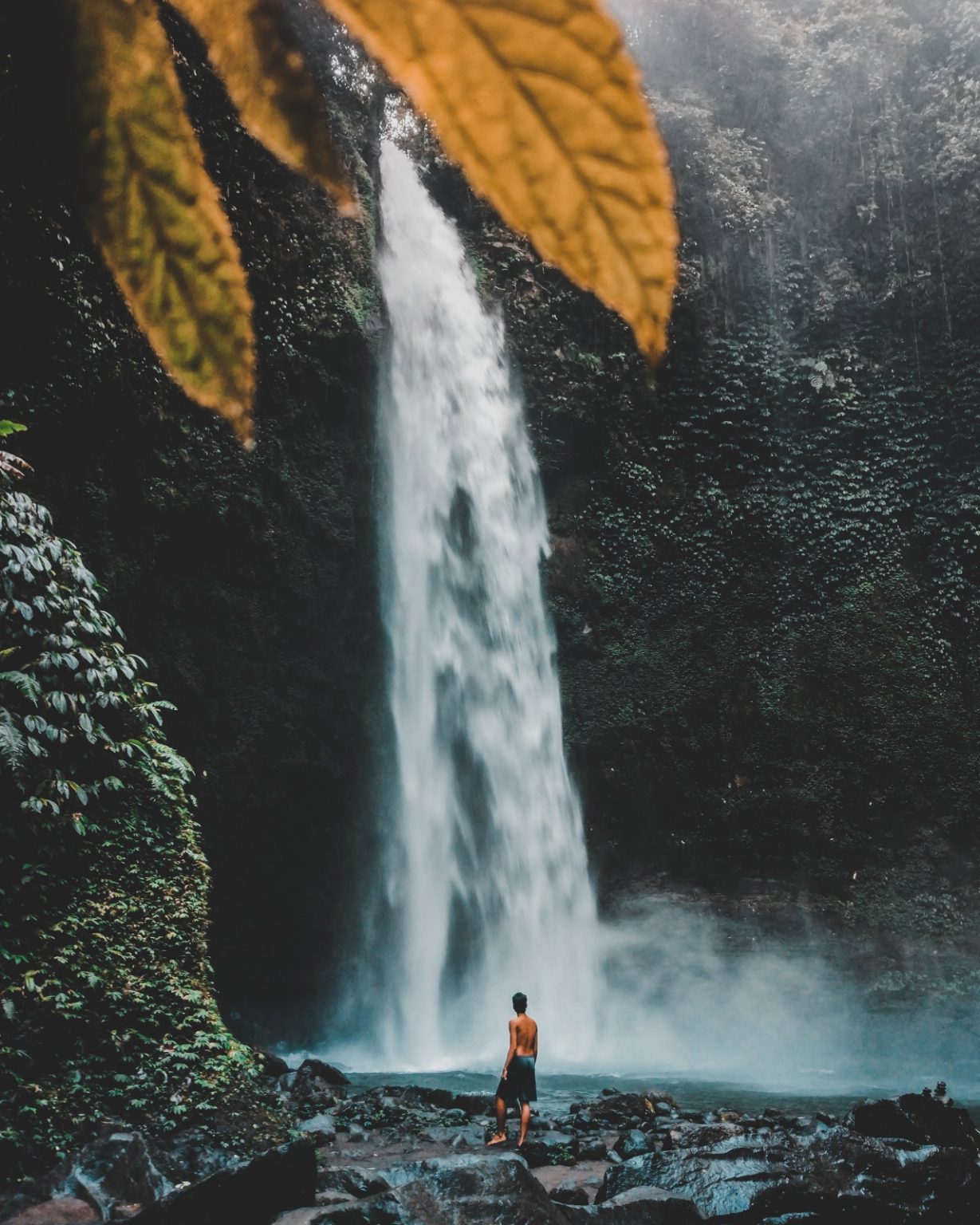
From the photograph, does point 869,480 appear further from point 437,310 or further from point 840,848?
point 437,310

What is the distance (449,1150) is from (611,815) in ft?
19.3

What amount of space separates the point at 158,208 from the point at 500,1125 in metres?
5.41

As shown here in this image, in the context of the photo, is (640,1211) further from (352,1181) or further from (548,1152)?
(548,1152)

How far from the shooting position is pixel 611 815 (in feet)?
34.2

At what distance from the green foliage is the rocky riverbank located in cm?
33

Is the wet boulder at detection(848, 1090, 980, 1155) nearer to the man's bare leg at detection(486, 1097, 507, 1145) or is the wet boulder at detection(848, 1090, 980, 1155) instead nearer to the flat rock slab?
the flat rock slab

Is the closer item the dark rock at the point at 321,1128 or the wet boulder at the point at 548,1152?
the wet boulder at the point at 548,1152

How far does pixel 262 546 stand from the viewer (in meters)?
8.95

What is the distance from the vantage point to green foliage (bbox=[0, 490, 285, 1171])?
390 cm

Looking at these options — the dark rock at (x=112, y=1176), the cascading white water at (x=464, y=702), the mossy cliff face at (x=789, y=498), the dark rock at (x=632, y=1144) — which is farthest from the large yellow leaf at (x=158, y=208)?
the mossy cliff face at (x=789, y=498)

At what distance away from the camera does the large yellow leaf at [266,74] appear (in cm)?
32

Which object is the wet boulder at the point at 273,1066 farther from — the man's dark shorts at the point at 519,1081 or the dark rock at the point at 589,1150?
the dark rock at the point at 589,1150

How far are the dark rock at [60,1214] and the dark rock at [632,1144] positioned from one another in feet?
8.68

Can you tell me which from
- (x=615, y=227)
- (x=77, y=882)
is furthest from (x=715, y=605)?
(x=615, y=227)
